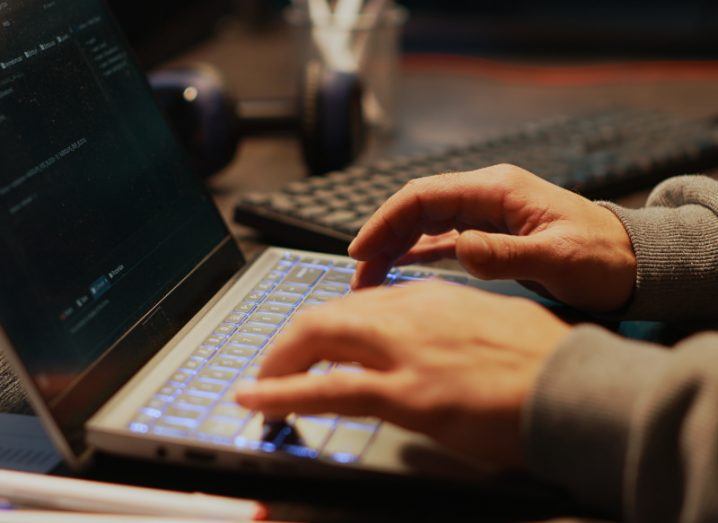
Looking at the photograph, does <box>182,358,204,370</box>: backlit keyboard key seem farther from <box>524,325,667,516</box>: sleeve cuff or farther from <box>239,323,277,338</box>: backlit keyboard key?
<box>524,325,667,516</box>: sleeve cuff

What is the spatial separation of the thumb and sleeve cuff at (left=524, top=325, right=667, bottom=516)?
119 mm

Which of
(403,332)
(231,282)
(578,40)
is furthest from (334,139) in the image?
(578,40)

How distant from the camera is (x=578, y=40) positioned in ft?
5.20

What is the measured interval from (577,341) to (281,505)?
0.56 ft

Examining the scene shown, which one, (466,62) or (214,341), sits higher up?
(214,341)

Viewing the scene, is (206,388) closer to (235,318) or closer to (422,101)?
(235,318)

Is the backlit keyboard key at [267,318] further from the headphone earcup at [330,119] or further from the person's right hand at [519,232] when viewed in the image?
the headphone earcup at [330,119]

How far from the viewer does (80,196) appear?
0.52 metres

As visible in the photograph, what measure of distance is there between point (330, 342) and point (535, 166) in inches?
18.1

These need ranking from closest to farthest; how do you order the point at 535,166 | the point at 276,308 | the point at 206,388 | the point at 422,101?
the point at 206,388
the point at 276,308
the point at 535,166
the point at 422,101

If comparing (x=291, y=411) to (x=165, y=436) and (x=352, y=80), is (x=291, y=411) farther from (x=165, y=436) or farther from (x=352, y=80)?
(x=352, y=80)

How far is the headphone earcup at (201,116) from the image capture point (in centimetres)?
92

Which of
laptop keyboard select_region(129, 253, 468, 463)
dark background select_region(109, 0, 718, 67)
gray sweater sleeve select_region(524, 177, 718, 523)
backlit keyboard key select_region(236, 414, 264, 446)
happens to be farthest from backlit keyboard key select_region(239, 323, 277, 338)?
dark background select_region(109, 0, 718, 67)

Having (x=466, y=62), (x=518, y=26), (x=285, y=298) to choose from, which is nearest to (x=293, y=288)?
(x=285, y=298)
